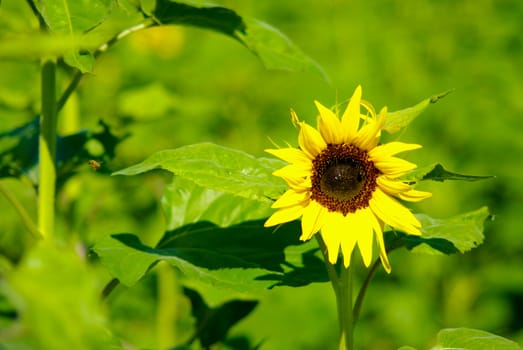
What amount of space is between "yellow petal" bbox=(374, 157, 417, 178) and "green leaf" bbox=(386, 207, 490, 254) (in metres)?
0.07

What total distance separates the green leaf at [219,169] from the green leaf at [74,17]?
0.11 meters

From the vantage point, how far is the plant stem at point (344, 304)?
854mm

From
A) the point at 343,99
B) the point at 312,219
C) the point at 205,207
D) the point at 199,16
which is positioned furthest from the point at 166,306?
the point at 343,99

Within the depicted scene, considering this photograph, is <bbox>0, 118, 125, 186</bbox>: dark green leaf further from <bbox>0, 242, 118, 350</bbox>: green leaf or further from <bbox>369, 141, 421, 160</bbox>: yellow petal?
<bbox>0, 242, 118, 350</bbox>: green leaf

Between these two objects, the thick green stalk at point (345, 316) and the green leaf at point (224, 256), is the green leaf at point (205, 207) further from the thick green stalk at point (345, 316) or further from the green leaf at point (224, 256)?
the thick green stalk at point (345, 316)

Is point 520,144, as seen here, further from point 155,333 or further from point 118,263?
point 118,263

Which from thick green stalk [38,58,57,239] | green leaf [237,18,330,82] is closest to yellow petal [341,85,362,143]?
green leaf [237,18,330,82]

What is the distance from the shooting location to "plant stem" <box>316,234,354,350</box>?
85cm

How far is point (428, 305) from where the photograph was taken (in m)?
2.71

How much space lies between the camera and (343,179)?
94cm

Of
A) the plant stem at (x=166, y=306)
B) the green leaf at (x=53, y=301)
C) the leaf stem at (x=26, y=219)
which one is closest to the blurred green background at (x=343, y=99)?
the plant stem at (x=166, y=306)

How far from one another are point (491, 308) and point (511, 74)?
1.01m

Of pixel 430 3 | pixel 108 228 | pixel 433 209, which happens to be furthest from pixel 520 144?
pixel 108 228

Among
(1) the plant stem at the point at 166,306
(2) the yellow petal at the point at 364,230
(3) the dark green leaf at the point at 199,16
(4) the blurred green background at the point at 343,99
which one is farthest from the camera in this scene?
(4) the blurred green background at the point at 343,99
